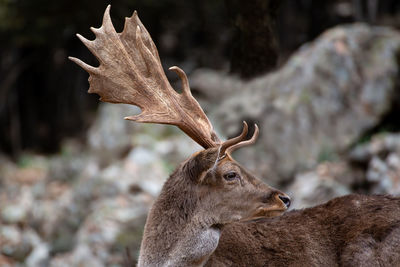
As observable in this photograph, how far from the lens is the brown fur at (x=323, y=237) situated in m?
4.74

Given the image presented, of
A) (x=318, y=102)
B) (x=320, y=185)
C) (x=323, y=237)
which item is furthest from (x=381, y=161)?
(x=323, y=237)

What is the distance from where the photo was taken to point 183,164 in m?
4.92

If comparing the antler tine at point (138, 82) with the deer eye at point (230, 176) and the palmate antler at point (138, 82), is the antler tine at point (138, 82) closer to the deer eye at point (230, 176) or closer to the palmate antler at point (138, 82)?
the palmate antler at point (138, 82)

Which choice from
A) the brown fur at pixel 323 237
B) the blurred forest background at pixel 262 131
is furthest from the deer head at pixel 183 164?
the blurred forest background at pixel 262 131

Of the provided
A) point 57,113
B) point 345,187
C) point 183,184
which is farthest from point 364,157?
point 57,113

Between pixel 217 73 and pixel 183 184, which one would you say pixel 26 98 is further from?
pixel 183 184

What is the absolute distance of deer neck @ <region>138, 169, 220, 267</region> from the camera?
4.66 metres

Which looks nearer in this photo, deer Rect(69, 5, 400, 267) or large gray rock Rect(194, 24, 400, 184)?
deer Rect(69, 5, 400, 267)

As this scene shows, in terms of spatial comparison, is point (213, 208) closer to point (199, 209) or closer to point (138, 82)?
point (199, 209)

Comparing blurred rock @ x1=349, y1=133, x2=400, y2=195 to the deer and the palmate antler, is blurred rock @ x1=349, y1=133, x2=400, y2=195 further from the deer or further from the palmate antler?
the palmate antler

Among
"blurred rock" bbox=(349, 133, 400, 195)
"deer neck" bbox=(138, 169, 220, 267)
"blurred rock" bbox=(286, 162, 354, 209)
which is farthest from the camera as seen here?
"blurred rock" bbox=(349, 133, 400, 195)

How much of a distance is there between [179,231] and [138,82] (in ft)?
3.81

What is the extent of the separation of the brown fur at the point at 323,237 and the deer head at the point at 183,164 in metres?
0.32

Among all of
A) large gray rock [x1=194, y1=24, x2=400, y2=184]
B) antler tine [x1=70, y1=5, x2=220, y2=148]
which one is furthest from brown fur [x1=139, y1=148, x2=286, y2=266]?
large gray rock [x1=194, y1=24, x2=400, y2=184]
